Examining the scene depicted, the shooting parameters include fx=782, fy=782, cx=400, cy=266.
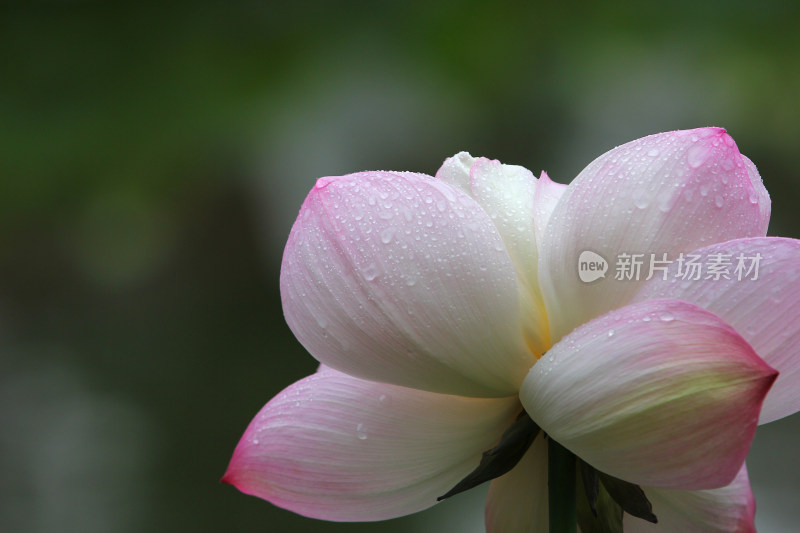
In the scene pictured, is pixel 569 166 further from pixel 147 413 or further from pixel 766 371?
pixel 766 371

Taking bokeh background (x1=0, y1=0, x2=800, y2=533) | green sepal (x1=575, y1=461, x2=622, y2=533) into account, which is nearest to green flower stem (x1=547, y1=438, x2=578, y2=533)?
green sepal (x1=575, y1=461, x2=622, y2=533)

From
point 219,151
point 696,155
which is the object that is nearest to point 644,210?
point 696,155

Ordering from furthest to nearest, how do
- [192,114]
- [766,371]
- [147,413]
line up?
[192,114] < [147,413] < [766,371]

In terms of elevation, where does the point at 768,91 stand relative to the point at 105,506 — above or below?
above

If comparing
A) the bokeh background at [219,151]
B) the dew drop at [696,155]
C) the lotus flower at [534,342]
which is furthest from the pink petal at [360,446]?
the bokeh background at [219,151]

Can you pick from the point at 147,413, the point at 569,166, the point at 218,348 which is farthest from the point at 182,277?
the point at 569,166

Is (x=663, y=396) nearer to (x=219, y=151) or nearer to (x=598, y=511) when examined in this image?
(x=598, y=511)
